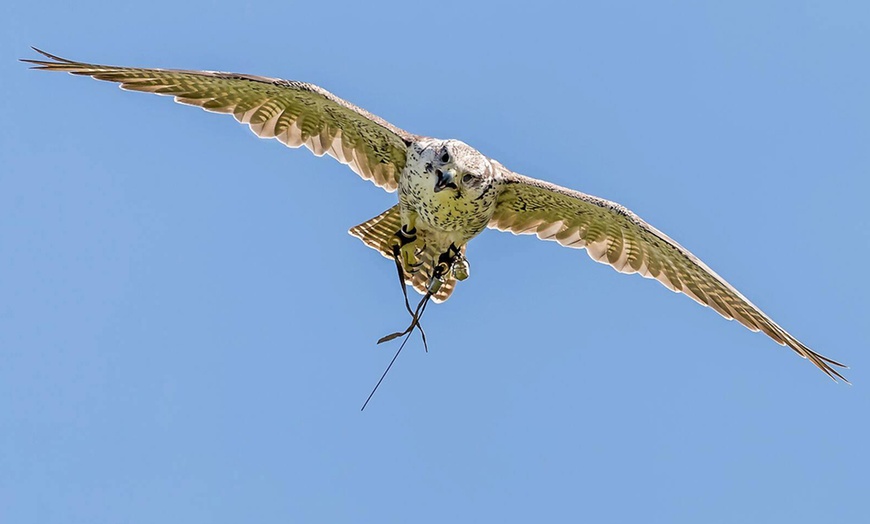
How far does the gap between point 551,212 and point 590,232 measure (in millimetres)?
518

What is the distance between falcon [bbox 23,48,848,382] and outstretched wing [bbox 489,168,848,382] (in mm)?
10

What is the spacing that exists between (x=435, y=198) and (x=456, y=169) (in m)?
0.38

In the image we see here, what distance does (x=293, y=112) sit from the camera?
12906 mm

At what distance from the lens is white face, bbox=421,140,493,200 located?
38.1ft

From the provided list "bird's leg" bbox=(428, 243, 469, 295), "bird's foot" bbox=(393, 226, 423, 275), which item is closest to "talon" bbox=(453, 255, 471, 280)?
"bird's leg" bbox=(428, 243, 469, 295)

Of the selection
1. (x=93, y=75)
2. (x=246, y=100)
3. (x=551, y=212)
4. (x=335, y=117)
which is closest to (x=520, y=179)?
(x=551, y=212)

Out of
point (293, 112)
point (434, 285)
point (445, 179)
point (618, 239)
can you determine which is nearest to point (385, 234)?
point (434, 285)

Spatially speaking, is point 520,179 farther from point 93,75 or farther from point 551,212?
point 93,75

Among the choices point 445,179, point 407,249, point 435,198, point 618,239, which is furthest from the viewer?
point 618,239

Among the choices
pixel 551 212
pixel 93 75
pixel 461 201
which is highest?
pixel 551 212

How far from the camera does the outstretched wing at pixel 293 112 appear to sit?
12.2m

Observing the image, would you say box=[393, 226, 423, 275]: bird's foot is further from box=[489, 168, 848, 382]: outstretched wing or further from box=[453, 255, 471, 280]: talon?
box=[489, 168, 848, 382]: outstretched wing

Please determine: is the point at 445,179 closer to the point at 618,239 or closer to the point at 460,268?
the point at 460,268

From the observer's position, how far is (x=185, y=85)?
41.1 feet
